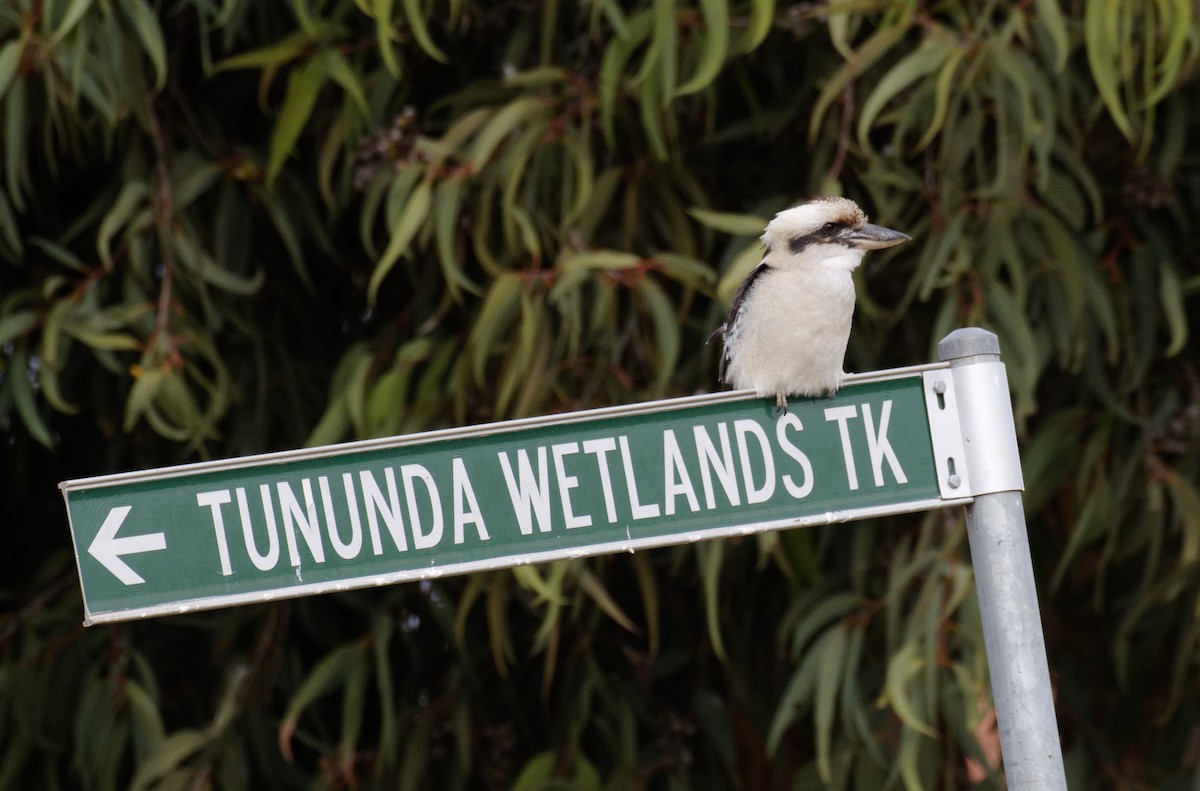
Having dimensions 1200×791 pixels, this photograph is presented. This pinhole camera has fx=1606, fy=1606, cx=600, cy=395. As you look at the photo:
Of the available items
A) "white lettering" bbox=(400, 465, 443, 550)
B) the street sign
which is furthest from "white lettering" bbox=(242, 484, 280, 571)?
"white lettering" bbox=(400, 465, 443, 550)

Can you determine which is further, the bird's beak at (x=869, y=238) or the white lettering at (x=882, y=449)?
the bird's beak at (x=869, y=238)

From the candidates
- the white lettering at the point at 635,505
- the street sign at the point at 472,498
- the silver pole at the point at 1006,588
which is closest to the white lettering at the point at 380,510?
the street sign at the point at 472,498

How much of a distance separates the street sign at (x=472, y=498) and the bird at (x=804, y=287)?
12.0 inches

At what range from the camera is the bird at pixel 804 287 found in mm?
2053

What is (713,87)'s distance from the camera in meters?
2.76

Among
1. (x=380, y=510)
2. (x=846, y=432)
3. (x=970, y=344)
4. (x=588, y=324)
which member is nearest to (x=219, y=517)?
(x=380, y=510)

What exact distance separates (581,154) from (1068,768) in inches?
53.3

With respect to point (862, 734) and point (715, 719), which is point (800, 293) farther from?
point (715, 719)

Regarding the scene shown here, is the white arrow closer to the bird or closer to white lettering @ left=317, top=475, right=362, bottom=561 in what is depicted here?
white lettering @ left=317, top=475, right=362, bottom=561

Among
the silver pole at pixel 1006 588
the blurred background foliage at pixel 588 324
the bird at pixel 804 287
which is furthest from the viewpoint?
the blurred background foliage at pixel 588 324

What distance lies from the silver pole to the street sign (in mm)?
98

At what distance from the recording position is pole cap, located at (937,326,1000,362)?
159cm

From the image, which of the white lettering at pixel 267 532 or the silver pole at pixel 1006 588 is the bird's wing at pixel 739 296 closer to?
the silver pole at pixel 1006 588

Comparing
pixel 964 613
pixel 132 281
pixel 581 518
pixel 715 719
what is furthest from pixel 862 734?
pixel 132 281
